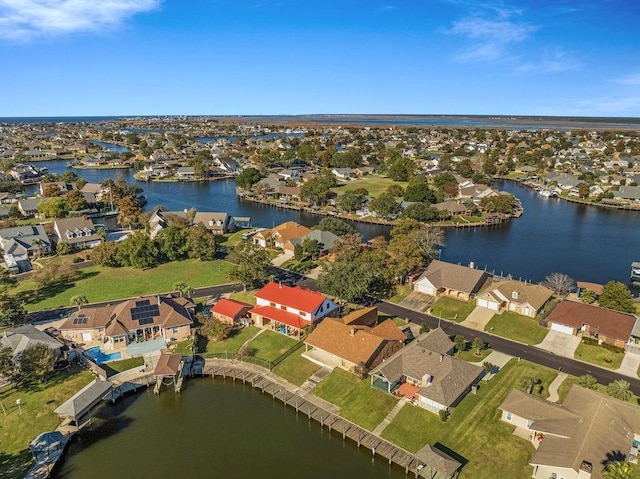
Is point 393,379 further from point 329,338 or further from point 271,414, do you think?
point 271,414

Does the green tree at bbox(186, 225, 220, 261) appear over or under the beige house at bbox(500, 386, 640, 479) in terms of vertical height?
over

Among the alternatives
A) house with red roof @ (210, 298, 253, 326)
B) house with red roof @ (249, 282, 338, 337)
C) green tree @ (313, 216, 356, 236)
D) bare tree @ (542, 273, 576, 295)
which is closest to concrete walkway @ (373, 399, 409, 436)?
house with red roof @ (249, 282, 338, 337)

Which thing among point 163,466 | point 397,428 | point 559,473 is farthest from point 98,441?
point 559,473

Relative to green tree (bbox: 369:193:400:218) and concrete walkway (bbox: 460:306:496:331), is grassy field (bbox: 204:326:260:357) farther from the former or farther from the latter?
green tree (bbox: 369:193:400:218)

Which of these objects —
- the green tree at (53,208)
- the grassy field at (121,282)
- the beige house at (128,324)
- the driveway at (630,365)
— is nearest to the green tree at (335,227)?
the grassy field at (121,282)

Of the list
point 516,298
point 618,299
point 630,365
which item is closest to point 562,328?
point 516,298

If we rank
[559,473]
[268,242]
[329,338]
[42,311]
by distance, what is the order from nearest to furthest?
[559,473], [329,338], [42,311], [268,242]
